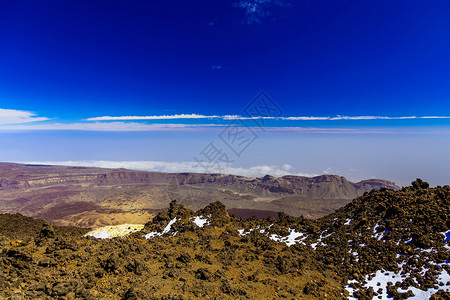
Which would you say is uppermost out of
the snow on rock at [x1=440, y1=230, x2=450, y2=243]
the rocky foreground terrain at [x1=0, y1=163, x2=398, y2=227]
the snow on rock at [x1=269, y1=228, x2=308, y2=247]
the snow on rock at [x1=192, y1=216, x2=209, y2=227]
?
the snow on rock at [x1=440, y1=230, x2=450, y2=243]

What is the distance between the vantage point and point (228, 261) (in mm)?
11180

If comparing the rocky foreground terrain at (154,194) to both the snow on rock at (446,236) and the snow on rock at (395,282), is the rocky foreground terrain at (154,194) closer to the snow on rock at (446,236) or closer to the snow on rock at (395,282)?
the snow on rock at (395,282)

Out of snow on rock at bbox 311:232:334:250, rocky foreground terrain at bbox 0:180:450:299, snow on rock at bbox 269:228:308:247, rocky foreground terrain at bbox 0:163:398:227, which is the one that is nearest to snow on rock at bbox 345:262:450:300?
rocky foreground terrain at bbox 0:180:450:299

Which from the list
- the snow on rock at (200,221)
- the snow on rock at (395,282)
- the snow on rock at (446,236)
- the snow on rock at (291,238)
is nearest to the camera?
the snow on rock at (395,282)

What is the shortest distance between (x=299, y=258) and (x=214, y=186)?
134827mm

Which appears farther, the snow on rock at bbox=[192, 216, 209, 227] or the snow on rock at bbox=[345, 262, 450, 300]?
the snow on rock at bbox=[192, 216, 209, 227]

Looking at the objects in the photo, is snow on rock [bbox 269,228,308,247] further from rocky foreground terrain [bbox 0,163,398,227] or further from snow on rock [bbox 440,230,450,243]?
rocky foreground terrain [bbox 0,163,398,227]

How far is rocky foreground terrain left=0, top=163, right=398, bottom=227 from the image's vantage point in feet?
294

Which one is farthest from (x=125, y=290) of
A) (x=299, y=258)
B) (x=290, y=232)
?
(x=290, y=232)

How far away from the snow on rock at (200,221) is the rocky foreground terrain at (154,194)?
6248cm

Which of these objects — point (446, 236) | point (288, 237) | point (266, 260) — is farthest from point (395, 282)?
point (288, 237)

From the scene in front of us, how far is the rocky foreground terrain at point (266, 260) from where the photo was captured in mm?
7401

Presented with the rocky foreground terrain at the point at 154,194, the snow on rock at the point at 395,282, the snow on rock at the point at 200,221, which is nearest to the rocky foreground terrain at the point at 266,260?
the snow on rock at the point at 395,282

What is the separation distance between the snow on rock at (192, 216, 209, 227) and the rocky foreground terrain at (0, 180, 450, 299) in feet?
2.10
